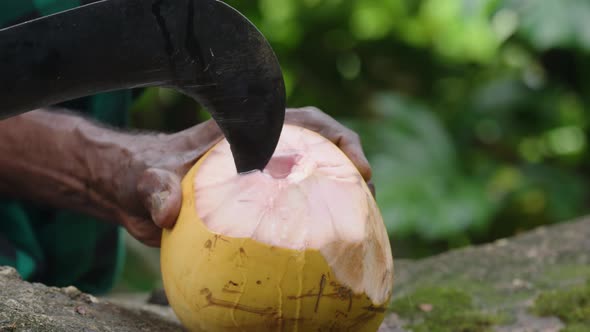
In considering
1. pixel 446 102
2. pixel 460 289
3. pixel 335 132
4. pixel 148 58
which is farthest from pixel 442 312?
pixel 446 102

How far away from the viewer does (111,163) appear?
1.79 m

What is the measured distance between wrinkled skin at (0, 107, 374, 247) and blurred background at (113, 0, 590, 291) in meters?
1.57

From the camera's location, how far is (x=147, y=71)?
1.34 metres

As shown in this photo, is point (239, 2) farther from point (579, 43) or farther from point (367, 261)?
point (367, 261)

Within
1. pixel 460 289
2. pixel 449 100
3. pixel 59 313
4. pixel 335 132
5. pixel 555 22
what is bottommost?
pixel 449 100

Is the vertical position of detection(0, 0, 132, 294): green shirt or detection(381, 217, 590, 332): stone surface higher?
detection(0, 0, 132, 294): green shirt

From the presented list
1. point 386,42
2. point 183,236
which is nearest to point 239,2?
point 386,42

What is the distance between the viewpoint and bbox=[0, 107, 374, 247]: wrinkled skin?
64.7 inches

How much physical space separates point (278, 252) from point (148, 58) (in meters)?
0.39

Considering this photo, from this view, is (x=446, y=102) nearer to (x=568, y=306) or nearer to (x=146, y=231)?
(x=568, y=306)

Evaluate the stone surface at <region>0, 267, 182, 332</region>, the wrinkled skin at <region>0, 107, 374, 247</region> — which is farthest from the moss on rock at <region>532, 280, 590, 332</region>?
the stone surface at <region>0, 267, 182, 332</region>

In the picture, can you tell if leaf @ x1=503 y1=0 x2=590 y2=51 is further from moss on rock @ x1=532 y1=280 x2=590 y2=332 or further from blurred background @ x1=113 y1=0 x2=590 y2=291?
moss on rock @ x1=532 y1=280 x2=590 y2=332

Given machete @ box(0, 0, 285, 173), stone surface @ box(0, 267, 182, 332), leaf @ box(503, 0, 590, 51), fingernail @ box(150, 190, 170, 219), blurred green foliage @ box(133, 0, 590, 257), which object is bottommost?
blurred green foliage @ box(133, 0, 590, 257)

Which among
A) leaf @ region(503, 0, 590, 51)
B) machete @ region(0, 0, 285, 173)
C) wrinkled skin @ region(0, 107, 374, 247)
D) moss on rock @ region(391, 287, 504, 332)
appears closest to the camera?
machete @ region(0, 0, 285, 173)
